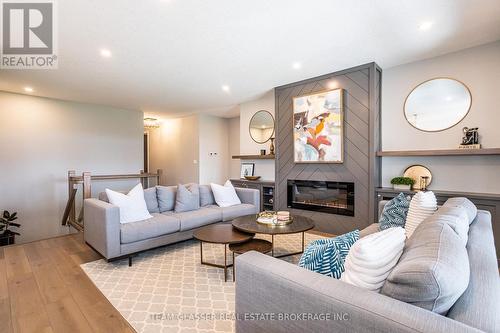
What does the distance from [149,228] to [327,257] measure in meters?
2.41

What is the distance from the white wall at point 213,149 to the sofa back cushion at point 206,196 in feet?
8.57

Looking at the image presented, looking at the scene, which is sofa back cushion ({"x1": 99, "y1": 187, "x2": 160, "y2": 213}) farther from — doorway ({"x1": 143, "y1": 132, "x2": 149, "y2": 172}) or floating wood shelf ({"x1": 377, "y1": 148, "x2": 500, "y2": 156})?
doorway ({"x1": 143, "y1": 132, "x2": 149, "y2": 172})

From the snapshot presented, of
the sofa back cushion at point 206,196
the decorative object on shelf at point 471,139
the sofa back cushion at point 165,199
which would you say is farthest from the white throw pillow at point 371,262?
the sofa back cushion at point 206,196

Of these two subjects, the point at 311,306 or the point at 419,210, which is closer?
the point at 311,306

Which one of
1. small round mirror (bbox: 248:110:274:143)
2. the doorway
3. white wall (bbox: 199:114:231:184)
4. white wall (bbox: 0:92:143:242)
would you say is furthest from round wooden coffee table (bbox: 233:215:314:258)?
the doorway

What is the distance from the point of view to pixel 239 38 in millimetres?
2848

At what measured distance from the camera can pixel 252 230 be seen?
8.56 ft

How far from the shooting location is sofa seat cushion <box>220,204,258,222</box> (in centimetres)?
381

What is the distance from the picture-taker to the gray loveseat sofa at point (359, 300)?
720mm

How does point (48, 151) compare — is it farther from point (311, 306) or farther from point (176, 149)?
point (311, 306)

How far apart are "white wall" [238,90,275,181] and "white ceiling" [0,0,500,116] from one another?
86cm

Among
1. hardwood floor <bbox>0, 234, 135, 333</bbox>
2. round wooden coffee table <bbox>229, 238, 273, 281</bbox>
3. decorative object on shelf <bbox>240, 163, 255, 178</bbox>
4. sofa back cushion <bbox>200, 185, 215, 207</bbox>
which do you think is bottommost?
hardwood floor <bbox>0, 234, 135, 333</bbox>

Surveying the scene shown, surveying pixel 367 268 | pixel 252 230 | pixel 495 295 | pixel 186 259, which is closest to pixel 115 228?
pixel 186 259

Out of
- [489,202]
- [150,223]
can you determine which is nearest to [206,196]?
[150,223]
